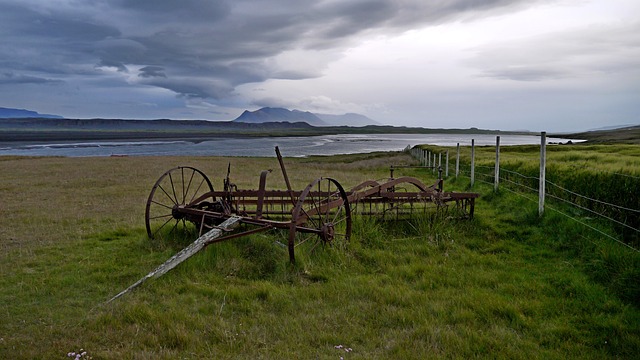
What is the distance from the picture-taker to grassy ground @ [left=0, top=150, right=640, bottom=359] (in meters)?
4.80

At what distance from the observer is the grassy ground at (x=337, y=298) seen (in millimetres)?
4805

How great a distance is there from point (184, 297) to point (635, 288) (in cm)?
632

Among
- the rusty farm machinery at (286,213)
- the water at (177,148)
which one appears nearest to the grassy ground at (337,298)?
the rusty farm machinery at (286,213)

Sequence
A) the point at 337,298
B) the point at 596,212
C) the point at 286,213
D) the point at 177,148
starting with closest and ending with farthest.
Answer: the point at 337,298
the point at 596,212
the point at 286,213
the point at 177,148

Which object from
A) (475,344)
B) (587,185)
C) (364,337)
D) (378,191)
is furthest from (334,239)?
(587,185)

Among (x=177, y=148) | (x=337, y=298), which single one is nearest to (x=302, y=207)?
(x=337, y=298)

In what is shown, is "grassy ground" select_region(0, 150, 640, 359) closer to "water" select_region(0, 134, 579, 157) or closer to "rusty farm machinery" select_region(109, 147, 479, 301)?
"rusty farm machinery" select_region(109, 147, 479, 301)

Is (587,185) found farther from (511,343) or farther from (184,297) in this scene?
(184,297)

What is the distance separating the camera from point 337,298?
6.11 meters

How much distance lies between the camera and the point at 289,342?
491 centimetres

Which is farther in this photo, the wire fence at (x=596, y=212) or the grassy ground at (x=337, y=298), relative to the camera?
the wire fence at (x=596, y=212)

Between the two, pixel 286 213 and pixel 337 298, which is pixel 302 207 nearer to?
pixel 286 213

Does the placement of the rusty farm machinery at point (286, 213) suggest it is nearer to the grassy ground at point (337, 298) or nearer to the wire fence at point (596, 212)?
the grassy ground at point (337, 298)

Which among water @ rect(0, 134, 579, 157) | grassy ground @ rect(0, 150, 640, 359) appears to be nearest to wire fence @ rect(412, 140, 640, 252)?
grassy ground @ rect(0, 150, 640, 359)
